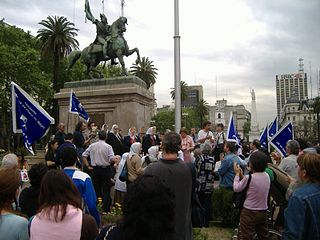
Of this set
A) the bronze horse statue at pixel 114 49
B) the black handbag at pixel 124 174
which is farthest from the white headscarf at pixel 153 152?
the bronze horse statue at pixel 114 49

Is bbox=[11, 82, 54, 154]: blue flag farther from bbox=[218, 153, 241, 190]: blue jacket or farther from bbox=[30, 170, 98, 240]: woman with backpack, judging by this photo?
bbox=[30, 170, 98, 240]: woman with backpack

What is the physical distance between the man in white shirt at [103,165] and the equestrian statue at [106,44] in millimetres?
10691

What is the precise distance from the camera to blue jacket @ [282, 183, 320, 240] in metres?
3.27

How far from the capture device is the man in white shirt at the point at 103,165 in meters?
8.87

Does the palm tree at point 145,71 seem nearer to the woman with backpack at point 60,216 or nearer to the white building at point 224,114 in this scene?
the woman with backpack at point 60,216

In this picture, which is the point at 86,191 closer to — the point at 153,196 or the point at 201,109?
the point at 153,196

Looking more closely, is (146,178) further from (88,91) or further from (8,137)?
(8,137)

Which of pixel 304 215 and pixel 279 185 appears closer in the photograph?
pixel 304 215

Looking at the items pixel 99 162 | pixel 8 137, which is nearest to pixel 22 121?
pixel 99 162

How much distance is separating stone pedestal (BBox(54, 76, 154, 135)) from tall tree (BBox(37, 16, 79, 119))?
73.8ft

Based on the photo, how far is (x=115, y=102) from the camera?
18.9 m

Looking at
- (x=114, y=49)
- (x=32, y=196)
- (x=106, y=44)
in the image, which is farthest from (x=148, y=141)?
(x=106, y=44)

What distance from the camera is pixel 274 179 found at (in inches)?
263

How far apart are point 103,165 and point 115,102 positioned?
1024 centimetres
